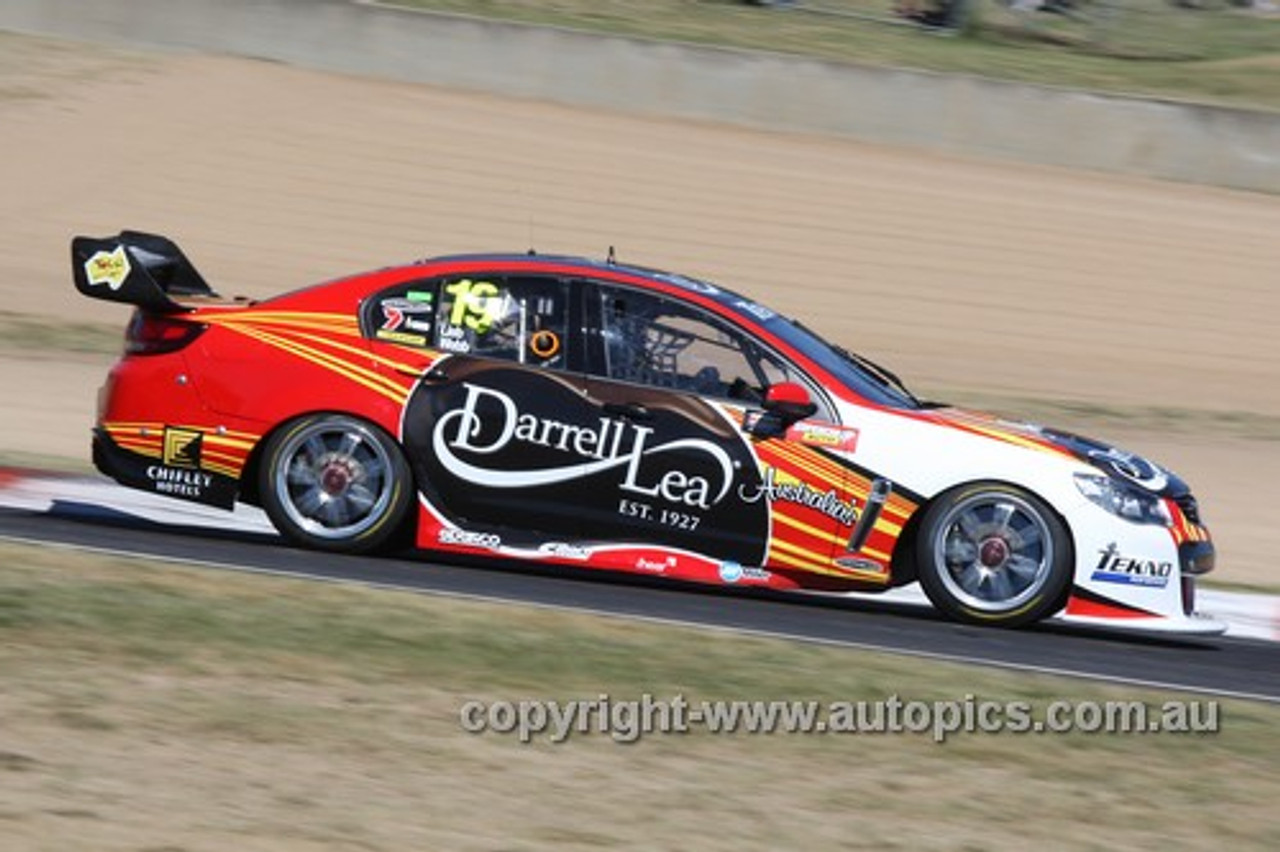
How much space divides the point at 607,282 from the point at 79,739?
3.87 meters

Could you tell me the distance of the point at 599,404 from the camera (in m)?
10.3

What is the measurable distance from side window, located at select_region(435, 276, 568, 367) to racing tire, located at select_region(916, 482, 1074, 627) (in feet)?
5.98

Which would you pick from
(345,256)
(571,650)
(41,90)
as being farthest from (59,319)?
(571,650)

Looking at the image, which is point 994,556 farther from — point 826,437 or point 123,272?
point 123,272

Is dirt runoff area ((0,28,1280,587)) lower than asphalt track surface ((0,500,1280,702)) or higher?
higher

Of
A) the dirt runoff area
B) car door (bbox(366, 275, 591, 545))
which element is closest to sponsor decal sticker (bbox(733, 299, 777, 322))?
car door (bbox(366, 275, 591, 545))

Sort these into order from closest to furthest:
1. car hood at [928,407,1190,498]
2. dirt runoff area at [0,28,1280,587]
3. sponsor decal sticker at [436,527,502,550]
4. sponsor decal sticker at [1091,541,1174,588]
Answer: sponsor decal sticker at [1091,541,1174,588] < car hood at [928,407,1190,498] < sponsor decal sticker at [436,527,502,550] < dirt runoff area at [0,28,1280,587]

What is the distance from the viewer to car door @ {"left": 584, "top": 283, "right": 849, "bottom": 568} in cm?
1020

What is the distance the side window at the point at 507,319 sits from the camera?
34.4 ft

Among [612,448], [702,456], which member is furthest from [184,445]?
[702,456]

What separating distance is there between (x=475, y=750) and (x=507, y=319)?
10.7ft

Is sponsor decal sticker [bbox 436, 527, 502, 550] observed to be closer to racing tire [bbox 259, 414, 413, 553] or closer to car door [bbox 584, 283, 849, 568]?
racing tire [bbox 259, 414, 413, 553]

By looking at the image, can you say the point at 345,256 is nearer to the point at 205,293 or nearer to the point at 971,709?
the point at 205,293

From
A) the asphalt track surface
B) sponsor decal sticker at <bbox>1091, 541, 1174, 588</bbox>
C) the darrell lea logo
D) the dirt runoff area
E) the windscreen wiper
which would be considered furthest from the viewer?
the dirt runoff area
